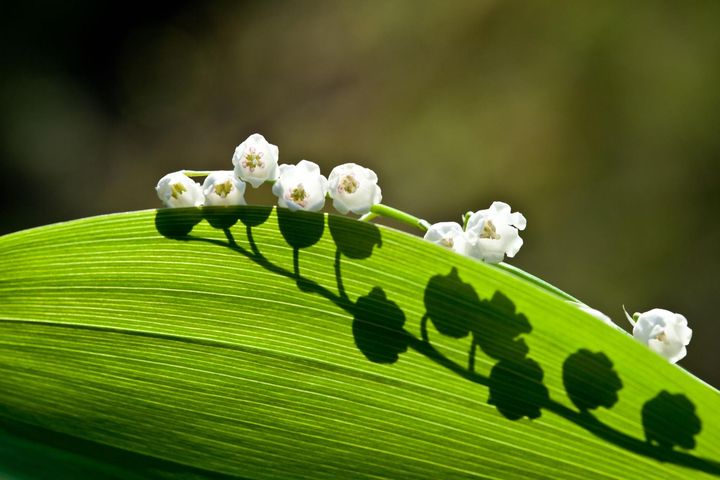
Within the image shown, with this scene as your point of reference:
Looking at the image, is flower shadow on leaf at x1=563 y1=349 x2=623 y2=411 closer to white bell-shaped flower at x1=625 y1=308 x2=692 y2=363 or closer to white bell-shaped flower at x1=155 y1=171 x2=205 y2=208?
white bell-shaped flower at x1=625 y1=308 x2=692 y2=363

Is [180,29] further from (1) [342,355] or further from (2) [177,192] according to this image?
(1) [342,355]

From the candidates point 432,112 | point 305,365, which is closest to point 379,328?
point 305,365

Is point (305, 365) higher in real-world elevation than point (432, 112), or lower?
lower

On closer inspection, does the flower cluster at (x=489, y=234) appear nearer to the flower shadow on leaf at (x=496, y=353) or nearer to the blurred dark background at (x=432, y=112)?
the flower shadow on leaf at (x=496, y=353)

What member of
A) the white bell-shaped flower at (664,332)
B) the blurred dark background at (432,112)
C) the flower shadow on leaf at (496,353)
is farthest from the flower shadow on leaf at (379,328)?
the blurred dark background at (432,112)

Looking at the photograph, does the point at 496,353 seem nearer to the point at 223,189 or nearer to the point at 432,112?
the point at 223,189

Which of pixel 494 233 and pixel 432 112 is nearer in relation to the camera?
pixel 494 233

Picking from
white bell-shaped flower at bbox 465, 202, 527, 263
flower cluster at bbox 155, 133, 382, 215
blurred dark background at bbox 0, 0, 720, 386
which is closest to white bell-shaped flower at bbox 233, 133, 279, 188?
flower cluster at bbox 155, 133, 382, 215
